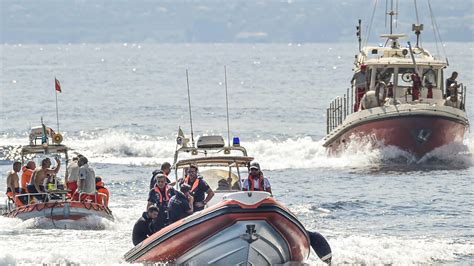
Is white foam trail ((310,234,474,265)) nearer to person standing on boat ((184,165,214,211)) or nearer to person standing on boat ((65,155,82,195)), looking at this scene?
person standing on boat ((184,165,214,211))

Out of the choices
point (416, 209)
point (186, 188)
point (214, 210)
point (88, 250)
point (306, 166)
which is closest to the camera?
point (214, 210)

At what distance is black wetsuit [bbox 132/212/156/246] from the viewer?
21.6 m

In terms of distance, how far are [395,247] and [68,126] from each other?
33.1 meters

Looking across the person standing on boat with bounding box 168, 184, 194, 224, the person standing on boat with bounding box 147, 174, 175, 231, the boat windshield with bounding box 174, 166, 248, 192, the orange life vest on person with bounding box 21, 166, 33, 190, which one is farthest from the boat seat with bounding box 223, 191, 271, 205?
the orange life vest on person with bounding box 21, 166, 33, 190

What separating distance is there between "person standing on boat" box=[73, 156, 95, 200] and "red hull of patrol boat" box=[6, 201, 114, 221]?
0.41 m

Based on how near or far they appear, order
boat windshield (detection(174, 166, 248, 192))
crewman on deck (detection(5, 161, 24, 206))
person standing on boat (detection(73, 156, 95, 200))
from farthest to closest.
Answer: crewman on deck (detection(5, 161, 24, 206)), person standing on boat (detection(73, 156, 95, 200)), boat windshield (detection(174, 166, 248, 192))

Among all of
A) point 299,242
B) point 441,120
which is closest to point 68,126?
point 441,120

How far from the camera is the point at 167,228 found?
20.3 meters

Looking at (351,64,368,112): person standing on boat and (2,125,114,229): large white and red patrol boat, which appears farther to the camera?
(351,64,368,112): person standing on boat

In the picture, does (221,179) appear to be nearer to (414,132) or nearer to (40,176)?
(40,176)

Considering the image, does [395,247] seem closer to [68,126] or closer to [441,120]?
[441,120]

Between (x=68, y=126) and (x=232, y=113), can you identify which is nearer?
(x=68, y=126)

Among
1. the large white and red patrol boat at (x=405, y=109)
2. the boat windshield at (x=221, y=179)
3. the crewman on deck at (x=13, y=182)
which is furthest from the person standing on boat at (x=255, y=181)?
the large white and red patrol boat at (x=405, y=109)

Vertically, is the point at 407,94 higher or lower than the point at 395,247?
higher
